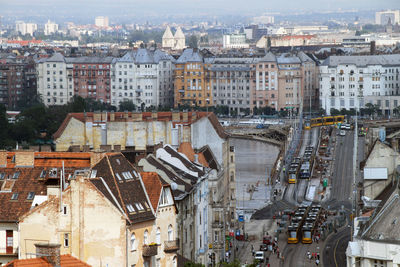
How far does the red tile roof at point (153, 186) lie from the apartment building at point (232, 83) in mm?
99493

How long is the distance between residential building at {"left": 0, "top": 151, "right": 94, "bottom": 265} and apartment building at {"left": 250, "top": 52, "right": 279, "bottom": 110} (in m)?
94.6

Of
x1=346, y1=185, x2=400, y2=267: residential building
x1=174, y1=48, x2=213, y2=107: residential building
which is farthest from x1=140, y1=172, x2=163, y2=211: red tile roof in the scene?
x1=174, y1=48, x2=213, y2=107: residential building

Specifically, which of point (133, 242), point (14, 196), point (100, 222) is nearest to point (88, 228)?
point (100, 222)

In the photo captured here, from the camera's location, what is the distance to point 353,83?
126312 millimetres

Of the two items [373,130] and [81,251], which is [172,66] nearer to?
[373,130]

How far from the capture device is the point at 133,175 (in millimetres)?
31812

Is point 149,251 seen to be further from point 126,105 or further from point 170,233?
point 126,105

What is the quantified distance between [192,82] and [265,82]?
7.23 metres

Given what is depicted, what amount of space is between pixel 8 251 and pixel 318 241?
21784 mm

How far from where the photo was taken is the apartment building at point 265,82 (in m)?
130

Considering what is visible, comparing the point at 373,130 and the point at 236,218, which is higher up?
the point at 373,130

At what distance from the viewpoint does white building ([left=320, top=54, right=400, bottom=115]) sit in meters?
126

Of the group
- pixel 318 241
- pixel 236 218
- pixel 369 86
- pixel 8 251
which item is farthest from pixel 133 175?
pixel 369 86

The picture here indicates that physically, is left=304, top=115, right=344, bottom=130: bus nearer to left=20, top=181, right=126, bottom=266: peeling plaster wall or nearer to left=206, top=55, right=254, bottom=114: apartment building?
left=206, top=55, right=254, bottom=114: apartment building
